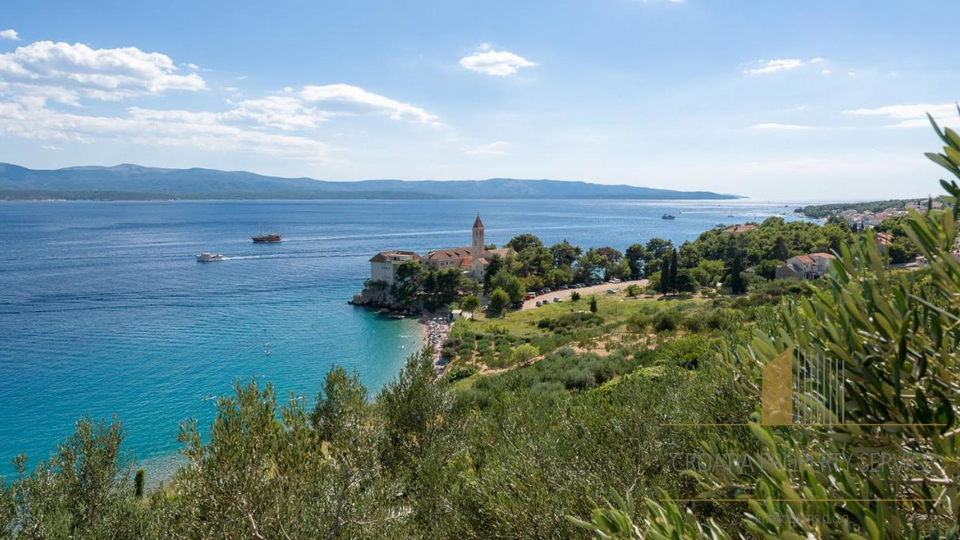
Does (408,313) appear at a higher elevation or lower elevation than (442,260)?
lower

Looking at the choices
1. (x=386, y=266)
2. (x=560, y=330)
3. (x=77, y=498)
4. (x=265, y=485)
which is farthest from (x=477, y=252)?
(x=265, y=485)

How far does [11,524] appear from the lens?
9820 millimetres

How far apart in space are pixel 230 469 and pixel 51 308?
4934 centimetres

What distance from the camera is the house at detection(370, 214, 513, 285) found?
175 feet

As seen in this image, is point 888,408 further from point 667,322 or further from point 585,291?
point 585,291

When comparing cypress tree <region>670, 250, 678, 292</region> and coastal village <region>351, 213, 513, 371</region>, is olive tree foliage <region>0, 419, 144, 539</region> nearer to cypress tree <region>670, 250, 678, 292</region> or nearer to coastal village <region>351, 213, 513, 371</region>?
coastal village <region>351, 213, 513, 371</region>

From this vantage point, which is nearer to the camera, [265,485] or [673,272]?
[265,485]

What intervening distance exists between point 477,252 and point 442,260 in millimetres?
5861

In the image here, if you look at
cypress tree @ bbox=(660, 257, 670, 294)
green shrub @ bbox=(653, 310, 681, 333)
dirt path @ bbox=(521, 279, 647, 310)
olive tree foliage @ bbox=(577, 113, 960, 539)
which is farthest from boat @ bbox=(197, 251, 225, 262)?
olive tree foliage @ bbox=(577, 113, 960, 539)

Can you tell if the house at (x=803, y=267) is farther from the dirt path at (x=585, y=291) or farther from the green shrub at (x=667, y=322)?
the green shrub at (x=667, y=322)

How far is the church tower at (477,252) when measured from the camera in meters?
56.0

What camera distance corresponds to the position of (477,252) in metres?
60.7

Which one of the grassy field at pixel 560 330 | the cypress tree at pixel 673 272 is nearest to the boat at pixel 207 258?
the grassy field at pixel 560 330

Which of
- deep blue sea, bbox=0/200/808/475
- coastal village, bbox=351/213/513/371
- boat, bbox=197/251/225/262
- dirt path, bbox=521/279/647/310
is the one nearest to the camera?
deep blue sea, bbox=0/200/808/475
